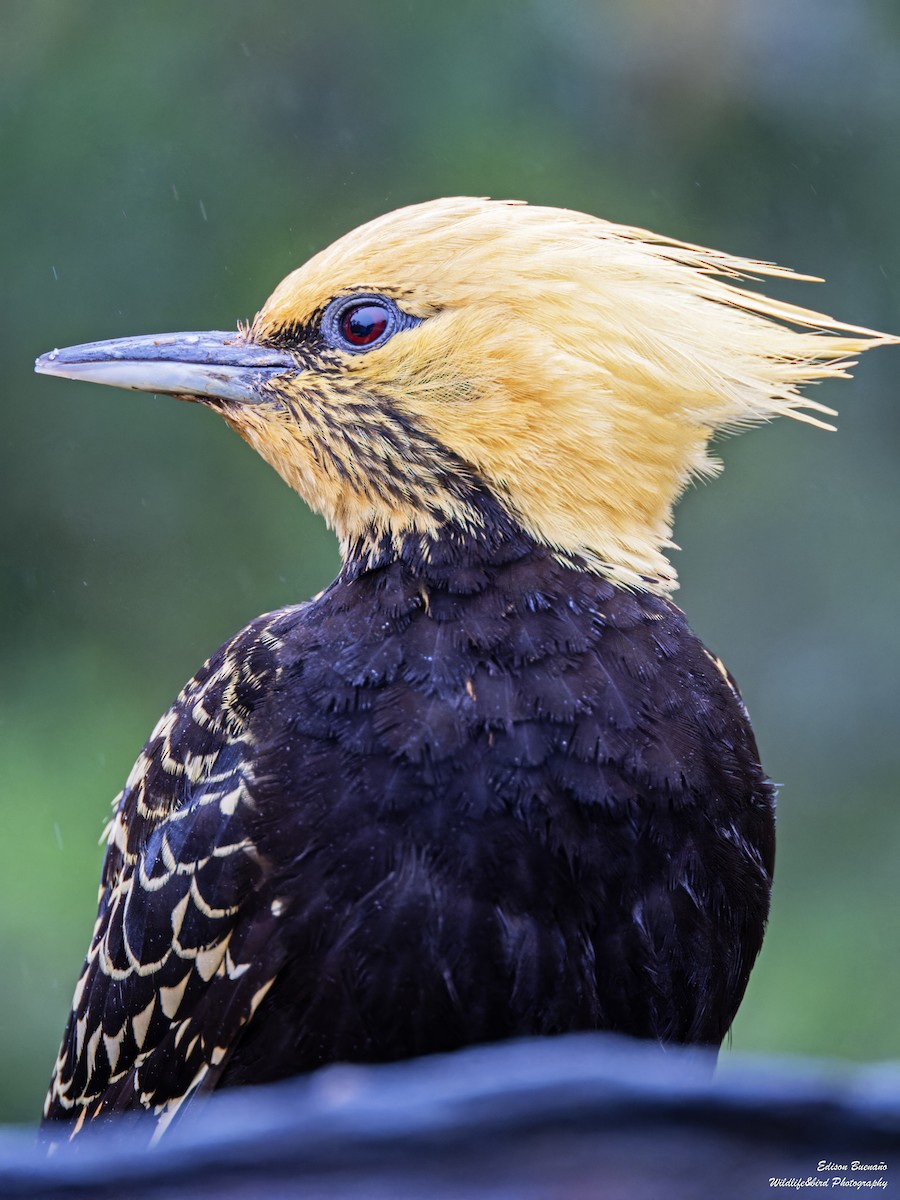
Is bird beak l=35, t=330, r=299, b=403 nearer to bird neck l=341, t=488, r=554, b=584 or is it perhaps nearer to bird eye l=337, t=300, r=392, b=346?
bird eye l=337, t=300, r=392, b=346

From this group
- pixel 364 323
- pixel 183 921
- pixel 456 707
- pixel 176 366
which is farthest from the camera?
pixel 176 366

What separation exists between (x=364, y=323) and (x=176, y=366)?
1.38ft

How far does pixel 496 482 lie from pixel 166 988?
108cm

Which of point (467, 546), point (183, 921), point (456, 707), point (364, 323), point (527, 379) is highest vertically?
point (364, 323)

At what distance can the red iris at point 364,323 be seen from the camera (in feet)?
8.42

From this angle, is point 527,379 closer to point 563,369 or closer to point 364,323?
point 563,369

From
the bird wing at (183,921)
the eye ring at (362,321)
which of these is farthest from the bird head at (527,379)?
the bird wing at (183,921)

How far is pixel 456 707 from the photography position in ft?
7.24

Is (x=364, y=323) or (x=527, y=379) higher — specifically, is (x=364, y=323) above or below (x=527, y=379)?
above

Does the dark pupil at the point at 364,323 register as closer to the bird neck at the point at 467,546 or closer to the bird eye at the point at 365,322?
the bird eye at the point at 365,322

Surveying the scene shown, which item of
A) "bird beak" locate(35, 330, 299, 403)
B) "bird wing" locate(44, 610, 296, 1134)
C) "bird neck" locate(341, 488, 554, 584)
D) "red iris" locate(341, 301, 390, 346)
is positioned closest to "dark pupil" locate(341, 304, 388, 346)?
Answer: "red iris" locate(341, 301, 390, 346)

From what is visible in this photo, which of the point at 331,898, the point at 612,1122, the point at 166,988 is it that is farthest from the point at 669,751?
the point at 612,1122

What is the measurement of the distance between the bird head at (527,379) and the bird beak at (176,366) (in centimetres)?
9

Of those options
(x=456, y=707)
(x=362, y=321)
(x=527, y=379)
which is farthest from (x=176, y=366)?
(x=456, y=707)
